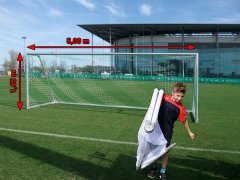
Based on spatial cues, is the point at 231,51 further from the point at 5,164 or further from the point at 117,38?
the point at 5,164

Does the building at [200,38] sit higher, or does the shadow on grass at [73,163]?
the building at [200,38]

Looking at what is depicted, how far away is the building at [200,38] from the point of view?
45375 mm

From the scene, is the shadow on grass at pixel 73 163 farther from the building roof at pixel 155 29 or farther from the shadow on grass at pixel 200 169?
the building roof at pixel 155 29

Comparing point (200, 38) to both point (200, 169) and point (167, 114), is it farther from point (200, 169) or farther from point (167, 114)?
point (167, 114)

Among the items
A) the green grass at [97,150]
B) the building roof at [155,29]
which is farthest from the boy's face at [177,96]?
the building roof at [155,29]

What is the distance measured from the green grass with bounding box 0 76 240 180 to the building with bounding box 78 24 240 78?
1515 inches

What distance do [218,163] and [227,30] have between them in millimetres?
51856

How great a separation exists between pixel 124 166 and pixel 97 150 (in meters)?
0.99

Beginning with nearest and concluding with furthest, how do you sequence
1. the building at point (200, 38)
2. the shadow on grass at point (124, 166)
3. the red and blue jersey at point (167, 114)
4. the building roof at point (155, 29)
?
1. the red and blue jersey at point (167, 114)
2. the shadow on grass at point (124, 166)
3. the building at point (200, 38)
4. the building roof at point (155, 29)

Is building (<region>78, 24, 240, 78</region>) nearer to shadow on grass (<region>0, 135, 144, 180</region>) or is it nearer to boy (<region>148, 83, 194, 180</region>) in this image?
shadow on grass (<region>0, 135, 144, 180</region>)

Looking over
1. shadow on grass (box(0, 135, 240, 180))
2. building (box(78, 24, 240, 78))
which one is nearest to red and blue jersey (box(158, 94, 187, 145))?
shadow on grass (box(0, 135, 240, 180))

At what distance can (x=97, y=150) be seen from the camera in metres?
5.43

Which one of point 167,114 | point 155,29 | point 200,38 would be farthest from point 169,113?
point 200,38

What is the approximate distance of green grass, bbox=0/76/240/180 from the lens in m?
4.30
